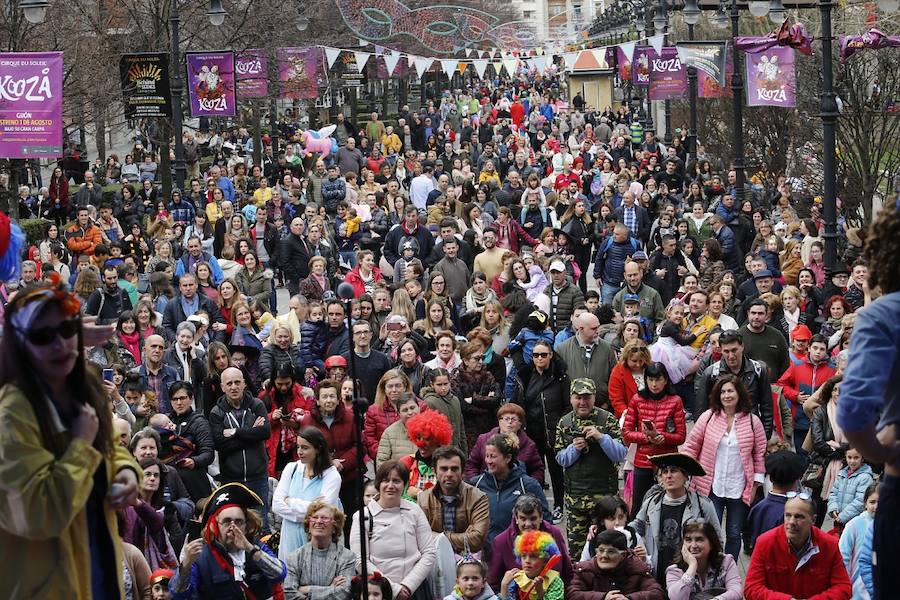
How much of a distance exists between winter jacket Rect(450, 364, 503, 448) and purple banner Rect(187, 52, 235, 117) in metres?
17.0

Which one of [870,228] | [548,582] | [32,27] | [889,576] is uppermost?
[32,27]

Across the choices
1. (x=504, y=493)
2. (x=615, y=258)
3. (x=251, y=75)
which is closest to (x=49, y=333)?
(x=504, y=493)

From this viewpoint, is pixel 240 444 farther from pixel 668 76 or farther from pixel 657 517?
pixel 668 76

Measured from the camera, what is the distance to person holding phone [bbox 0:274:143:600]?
4.34 m

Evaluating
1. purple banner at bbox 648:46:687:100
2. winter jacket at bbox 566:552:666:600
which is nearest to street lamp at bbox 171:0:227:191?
purple banner at bbox 648:46:687:100

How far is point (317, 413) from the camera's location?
475 inches

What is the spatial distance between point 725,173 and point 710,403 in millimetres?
24259

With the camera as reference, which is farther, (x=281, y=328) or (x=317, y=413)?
(x=281, y=328)

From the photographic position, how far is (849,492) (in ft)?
34.7

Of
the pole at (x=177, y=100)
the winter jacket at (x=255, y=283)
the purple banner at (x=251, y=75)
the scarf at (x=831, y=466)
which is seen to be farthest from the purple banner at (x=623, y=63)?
the scarf at (x=831, y=466)

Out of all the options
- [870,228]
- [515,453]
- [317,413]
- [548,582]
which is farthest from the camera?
[317,413]

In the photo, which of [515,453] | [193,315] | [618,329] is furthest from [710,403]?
[193,315]

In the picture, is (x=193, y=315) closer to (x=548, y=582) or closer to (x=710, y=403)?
(x=710, y=403)

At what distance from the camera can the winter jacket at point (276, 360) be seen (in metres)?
14.2
